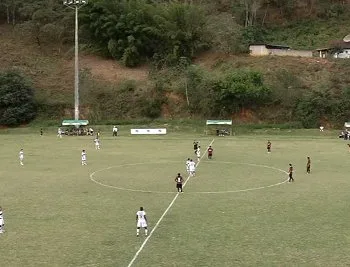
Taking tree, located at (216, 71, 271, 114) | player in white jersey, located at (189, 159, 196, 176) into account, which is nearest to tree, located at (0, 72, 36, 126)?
tree, located at (216, 71, 271, 114)

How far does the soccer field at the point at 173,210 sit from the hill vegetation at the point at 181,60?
28324 millimetres

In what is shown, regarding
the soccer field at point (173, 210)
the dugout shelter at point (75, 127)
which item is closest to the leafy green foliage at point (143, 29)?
the dugout shelter at point (75, 127)

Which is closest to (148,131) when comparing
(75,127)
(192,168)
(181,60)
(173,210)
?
(75,127)

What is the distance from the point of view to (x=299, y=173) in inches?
1550

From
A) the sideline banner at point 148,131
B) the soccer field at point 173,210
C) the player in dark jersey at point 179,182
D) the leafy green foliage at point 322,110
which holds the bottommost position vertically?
the soccer field at point 173,210

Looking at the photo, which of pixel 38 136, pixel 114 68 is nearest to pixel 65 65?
pixel 114 68

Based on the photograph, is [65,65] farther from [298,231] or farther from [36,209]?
[298,231]

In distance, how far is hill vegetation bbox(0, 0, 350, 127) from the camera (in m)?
77.7

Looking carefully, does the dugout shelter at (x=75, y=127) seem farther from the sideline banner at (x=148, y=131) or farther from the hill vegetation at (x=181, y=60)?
the hill vegetation at (x=181, y=60)

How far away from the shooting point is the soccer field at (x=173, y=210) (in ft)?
67.6

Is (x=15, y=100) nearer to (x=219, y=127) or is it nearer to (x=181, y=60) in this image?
(x=181, y=60)

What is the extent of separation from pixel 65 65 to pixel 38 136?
3047 centimetres

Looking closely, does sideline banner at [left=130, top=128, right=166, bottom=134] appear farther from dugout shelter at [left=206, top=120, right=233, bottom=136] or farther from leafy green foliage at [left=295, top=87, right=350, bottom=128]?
leafy green foliage at [left=295, top=87, right=350, bottom=128]

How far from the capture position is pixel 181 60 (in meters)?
88.9
